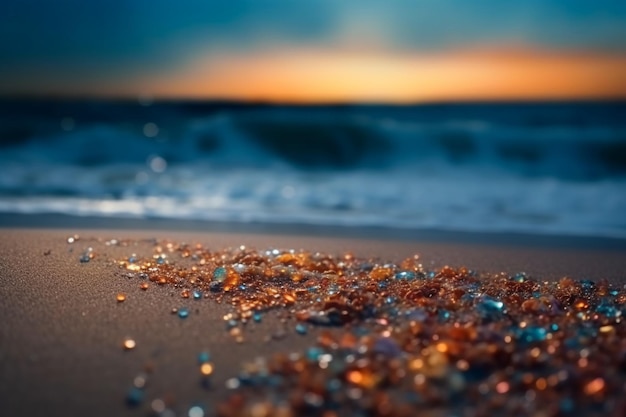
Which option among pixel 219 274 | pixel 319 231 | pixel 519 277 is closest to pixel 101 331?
pixel 219 274

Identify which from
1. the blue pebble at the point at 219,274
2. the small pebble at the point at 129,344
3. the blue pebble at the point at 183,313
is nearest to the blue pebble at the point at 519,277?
the blue pebble at the point at 219,274

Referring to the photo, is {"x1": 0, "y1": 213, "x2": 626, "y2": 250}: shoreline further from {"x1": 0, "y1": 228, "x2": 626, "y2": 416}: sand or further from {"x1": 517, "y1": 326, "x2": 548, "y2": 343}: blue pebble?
{"x1": 517, "y1": 326, "x2": 548, "y2": 343}: blue pebble

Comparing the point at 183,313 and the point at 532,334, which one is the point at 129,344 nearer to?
the point at 183,313

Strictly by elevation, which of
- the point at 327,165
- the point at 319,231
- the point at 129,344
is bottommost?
the point at 129,344

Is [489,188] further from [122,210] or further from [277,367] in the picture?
[277,367]

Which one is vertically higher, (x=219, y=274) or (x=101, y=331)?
(x=219, y=274)

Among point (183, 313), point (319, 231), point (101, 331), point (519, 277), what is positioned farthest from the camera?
point (319, 231)

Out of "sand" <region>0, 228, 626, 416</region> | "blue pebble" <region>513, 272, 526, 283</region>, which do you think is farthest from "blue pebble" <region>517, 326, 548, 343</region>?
"blue pebble" <region>513, 272, 526, 283</region>
